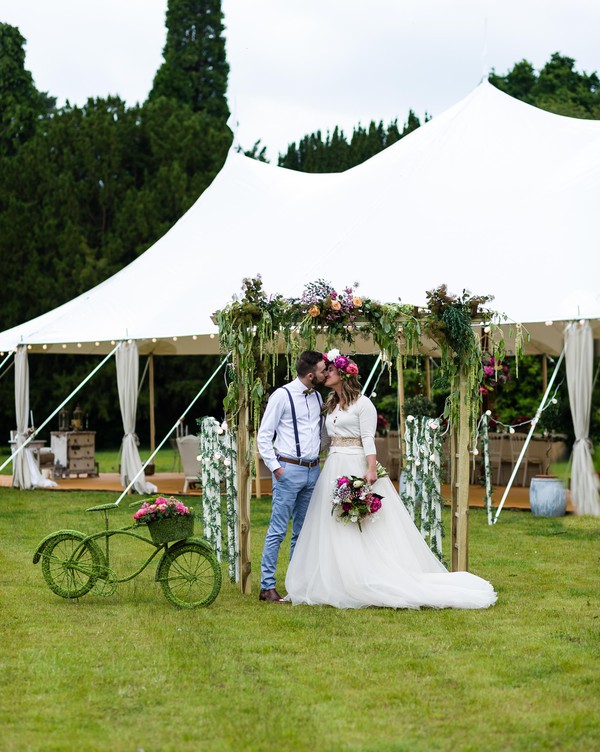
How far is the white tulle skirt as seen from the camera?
7.05 metres

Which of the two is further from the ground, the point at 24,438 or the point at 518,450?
the point at 24,438

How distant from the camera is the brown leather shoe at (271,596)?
7324 mm

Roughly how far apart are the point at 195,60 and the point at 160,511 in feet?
92.6

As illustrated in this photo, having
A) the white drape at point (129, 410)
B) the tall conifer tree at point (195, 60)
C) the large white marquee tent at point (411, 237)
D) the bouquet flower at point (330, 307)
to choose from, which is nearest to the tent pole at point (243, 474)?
the bouquet flower at point (330, 307)

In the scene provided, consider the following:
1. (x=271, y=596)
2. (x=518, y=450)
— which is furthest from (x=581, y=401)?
(x=271, y=596)

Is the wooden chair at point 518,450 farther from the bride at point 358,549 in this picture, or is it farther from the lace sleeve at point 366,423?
the lace sleeve at point 366,423

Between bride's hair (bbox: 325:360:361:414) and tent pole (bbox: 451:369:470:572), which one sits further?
tent pole (bbox: 451:369:470:572)

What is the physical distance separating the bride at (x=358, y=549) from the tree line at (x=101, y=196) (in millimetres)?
15533

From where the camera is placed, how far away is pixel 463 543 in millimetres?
7789

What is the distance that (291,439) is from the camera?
732 cm

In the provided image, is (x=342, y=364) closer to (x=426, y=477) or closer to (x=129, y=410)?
(x=426, y=477)

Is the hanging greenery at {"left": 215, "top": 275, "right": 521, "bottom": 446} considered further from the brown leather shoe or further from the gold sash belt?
the brown leather shoe

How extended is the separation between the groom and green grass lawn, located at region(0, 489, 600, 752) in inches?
15.9

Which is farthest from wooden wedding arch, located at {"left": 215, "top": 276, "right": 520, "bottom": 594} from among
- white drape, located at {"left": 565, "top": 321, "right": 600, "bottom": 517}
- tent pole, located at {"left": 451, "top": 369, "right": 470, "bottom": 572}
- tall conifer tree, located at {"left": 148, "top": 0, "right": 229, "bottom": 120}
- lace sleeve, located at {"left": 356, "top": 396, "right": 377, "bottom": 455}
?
tall conifer tree, located at {"left": 148, "top": 0, "right": 229, "bottom": 120}
